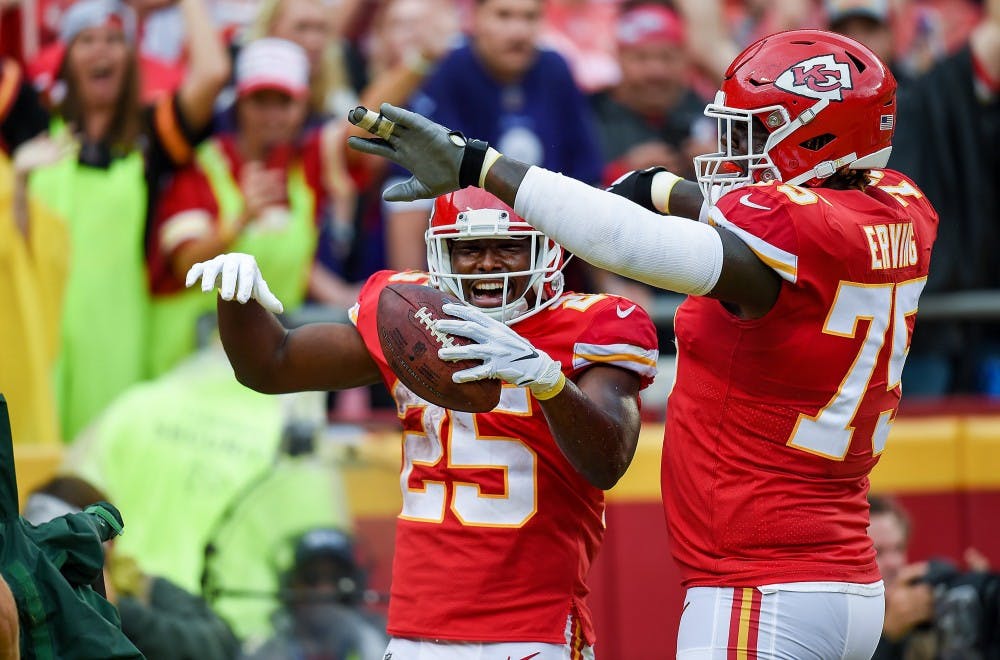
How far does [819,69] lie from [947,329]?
3.40 m

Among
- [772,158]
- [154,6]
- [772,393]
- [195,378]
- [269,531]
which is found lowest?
[269,531]

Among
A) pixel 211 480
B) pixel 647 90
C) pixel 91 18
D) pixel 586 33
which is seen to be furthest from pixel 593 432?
pixel 586 33

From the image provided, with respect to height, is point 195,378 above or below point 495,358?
below

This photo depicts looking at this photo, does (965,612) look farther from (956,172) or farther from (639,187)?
(956,172)

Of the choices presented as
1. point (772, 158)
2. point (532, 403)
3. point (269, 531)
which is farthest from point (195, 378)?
point (772, 158)

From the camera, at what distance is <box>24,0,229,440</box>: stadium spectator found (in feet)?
20.2

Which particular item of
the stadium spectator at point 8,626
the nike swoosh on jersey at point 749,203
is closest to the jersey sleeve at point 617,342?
the nike swoosh on jersey at point 749,203

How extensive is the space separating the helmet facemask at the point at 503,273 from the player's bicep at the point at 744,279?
0.45 metres

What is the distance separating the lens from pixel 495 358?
3.10 m

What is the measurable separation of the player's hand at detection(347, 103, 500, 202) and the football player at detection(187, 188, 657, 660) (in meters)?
0.25

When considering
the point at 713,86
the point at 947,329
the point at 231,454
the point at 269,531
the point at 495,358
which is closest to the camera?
the point at 495,358

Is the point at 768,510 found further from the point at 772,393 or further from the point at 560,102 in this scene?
the point at 560,102

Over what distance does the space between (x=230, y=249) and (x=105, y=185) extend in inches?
21.3

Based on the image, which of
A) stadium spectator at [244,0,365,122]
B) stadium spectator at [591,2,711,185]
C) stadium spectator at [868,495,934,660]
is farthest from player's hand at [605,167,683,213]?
stadium spectator at [244,0,365,122]
